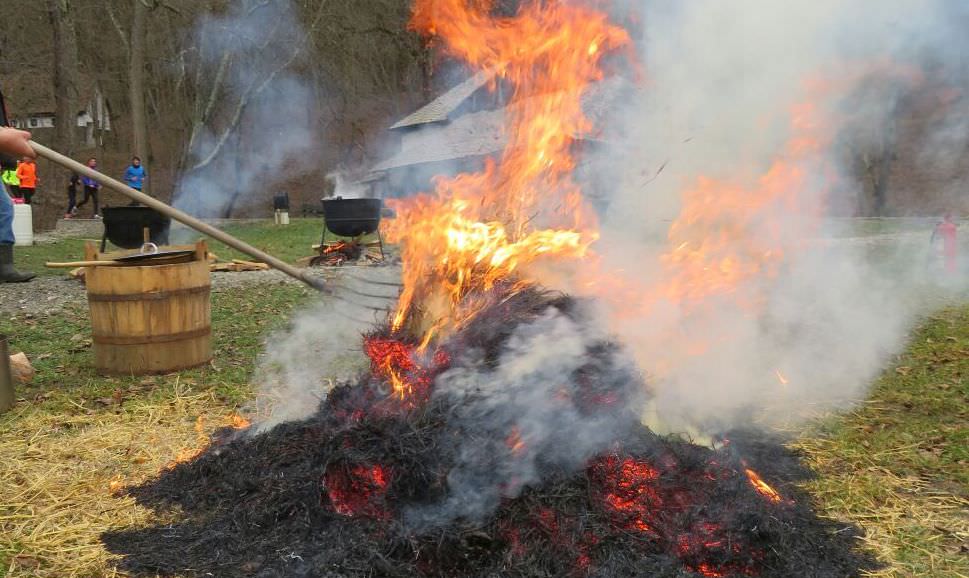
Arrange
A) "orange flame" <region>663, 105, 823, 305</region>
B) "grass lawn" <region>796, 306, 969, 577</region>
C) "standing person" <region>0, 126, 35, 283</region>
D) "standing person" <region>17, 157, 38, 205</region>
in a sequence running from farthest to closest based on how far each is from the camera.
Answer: "standing person" <region>17, 157, 38, 205</region>
"standing person" <region>0, 126, 35, 283</region>
"orange flame" <region>663, 105, 823, 305</region>
"grass lawn" <region>796, 306, 969, 577</region>

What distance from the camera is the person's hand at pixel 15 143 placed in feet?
15.5

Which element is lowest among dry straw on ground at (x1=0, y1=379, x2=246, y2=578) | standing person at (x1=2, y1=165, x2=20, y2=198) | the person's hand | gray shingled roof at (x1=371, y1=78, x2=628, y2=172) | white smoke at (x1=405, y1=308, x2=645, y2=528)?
dry straw on ground at (x1=0, y1=379, x2=246, y2=578)

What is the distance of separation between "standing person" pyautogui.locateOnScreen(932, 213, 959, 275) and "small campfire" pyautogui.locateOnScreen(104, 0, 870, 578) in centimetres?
669

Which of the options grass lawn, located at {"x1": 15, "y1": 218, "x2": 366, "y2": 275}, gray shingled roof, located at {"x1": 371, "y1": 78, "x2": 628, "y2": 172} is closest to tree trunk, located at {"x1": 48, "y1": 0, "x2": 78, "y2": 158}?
grass lawn, located at {"x1": 15, "y1": 218, "x2": 366, "y2": 275}

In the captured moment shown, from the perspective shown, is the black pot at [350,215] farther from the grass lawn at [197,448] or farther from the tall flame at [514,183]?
the tall flame at [514,183]

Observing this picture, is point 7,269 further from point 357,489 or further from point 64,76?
point 64,76

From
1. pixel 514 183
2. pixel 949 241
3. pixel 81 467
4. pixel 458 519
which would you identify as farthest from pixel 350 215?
pixel 458 519

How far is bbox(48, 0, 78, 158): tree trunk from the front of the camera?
58.7 ft

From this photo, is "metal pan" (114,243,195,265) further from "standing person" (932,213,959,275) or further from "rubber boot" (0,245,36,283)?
"standing person" (932,213,959,275)

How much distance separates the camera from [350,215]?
12.2 m

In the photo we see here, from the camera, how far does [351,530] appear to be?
3031 millimetres

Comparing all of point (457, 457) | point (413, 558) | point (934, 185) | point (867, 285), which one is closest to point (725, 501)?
point (457, 457)

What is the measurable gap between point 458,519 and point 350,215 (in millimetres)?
9811

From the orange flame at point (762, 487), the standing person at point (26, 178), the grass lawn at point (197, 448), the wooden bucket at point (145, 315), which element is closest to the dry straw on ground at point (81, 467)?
the grass lawn at point (197, 448)
